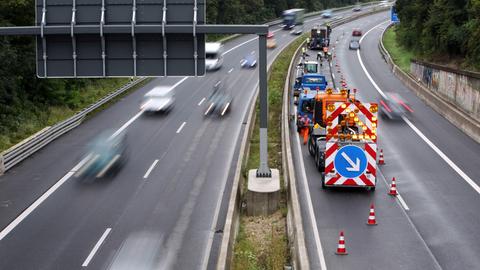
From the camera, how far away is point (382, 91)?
156 ft

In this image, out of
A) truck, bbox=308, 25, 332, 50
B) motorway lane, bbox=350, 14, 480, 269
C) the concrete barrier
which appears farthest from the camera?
truck, bbox=308, 25, 332, 50

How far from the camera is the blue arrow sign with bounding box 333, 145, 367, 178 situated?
20844 mm

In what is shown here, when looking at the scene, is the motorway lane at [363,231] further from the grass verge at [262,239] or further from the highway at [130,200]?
the highway at [130,200]

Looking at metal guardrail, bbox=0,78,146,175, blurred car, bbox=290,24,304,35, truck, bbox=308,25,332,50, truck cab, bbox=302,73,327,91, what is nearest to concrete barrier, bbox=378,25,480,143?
truck cab, bbox=302,73,327,91

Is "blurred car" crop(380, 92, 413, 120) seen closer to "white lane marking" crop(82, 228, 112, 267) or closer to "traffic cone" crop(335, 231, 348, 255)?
"traffic cone" crop(335, 231, 348, 255)

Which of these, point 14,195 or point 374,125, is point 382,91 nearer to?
point 374,125

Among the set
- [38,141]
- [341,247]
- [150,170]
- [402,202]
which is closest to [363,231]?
[341,247]

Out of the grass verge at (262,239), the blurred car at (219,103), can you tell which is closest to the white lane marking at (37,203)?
the grass verge at (262,239)

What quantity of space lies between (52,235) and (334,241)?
8.46 m

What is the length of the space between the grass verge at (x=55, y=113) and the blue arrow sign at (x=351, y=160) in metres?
16.6

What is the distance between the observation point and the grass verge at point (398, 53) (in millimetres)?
62194

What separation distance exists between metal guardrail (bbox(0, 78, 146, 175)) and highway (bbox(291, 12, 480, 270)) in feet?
41.0

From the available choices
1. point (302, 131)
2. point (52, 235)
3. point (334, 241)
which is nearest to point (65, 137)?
point (302, 131)

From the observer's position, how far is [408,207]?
65.5 feet
